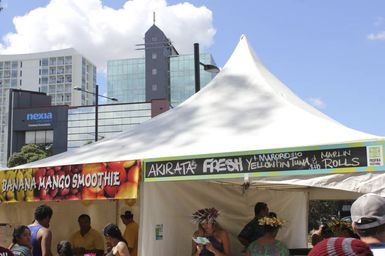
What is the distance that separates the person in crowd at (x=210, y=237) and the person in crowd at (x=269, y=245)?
0.34m

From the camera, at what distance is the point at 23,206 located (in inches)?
340

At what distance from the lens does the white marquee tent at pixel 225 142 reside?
573cm

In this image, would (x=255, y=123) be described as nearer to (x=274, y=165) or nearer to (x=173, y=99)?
(x=274, y=165)

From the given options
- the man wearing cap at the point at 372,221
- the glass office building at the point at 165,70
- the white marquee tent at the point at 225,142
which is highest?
the glass office building at the point at 165,70

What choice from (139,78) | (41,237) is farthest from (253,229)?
(139,78)

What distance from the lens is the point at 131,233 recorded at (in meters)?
7.70

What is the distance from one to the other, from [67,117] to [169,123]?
7749cm

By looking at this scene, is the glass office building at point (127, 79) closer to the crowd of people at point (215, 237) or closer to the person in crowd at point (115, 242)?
the crowd of people at point (215, 237)

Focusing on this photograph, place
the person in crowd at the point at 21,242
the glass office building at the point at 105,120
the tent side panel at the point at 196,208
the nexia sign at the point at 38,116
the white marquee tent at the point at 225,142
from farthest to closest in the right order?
the glass office building at the point at 105,120
the nexia sign at the point at 38,116
the tent side panel at the point at 196,208
the white marquee tent at the point at 225,142
the person in crowd at the point at 21,242

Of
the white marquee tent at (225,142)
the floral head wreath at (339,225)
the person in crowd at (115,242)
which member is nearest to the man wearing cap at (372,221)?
the white marquee tent at (225,142)

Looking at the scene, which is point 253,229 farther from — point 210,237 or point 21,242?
point 21,242

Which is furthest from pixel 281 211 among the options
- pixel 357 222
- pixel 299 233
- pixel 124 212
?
pixel 357 222

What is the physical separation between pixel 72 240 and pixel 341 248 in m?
6.71

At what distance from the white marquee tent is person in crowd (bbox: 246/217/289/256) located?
19.3 inches
